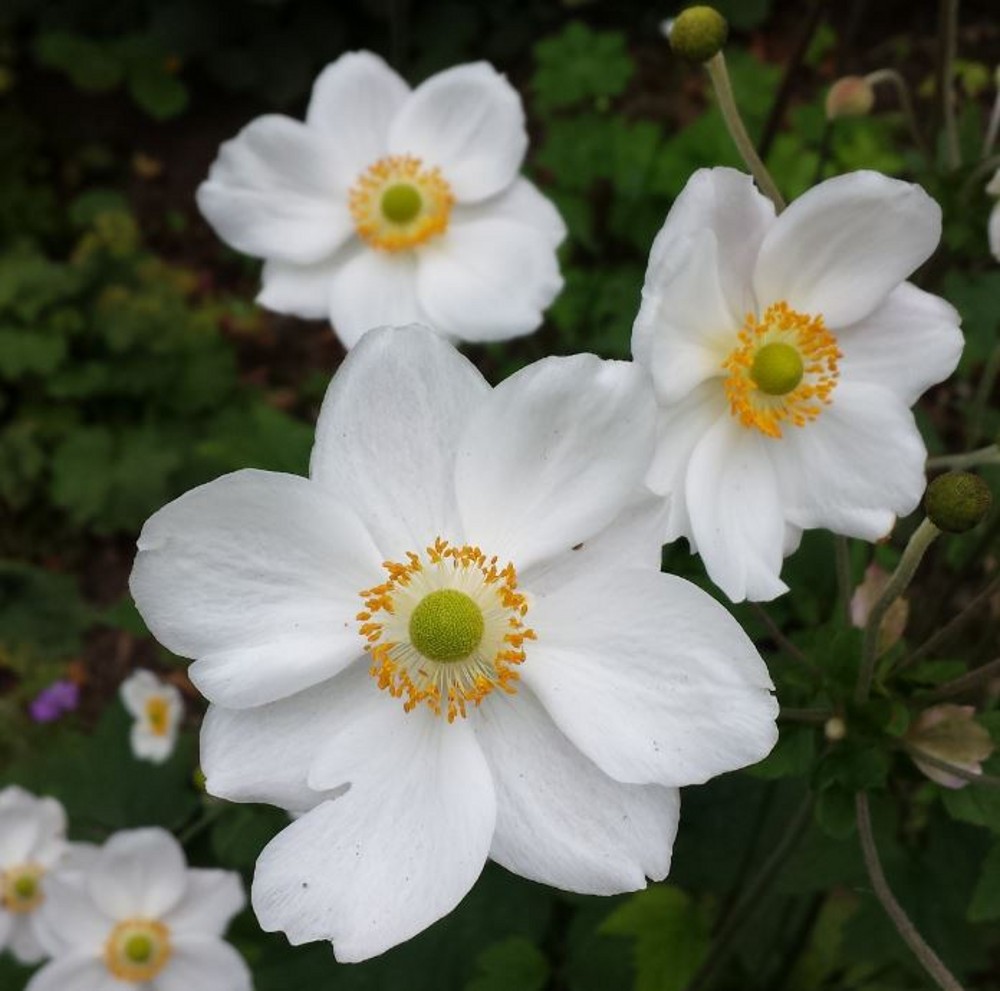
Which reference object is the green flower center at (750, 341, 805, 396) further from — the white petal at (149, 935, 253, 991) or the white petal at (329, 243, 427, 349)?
the white petal at (149, 935, 253, 991)

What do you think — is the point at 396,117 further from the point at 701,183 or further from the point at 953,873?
the point at 953,873

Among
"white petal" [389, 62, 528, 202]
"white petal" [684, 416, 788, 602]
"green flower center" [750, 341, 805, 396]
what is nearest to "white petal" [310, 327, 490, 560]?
"white petal" [684, 416, 788, 602]

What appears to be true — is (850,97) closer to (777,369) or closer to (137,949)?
(777,369)

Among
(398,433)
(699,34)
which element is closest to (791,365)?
(699,34)

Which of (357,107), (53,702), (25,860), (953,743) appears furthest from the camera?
(53,702)

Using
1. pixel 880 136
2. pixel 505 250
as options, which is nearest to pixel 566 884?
pixel 505 250

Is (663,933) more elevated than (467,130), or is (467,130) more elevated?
(467,130)
